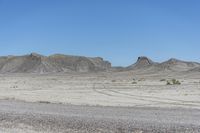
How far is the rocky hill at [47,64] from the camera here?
178 m

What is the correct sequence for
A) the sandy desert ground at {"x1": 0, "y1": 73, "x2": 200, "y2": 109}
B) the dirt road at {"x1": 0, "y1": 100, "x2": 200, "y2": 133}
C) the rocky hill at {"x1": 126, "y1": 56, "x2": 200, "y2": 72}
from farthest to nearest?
the rocky hill at {"x1": 126, "y1": 56, "x2": 200, "y2": 72}
the sandy desert ground at {"x1": 0, "y1": 73, "x2": 200, "y2": 109}
the dirt road at {"x1": 0, "y1": 100, "x2": 200, "y2": 133}

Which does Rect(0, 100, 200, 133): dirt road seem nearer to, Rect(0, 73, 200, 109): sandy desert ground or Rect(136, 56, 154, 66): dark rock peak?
Rect(0, 73, 200, 109): sandy desert ground

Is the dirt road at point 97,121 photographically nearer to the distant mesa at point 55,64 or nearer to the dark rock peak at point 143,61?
the distant mesa at point 55,64

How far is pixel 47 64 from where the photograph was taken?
180750 millimetres

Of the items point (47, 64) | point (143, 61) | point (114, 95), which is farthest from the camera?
point (143, 61)

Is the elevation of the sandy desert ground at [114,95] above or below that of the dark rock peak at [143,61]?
below

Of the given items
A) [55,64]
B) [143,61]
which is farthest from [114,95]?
[143,61]

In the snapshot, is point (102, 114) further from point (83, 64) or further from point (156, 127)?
point (83, 64)

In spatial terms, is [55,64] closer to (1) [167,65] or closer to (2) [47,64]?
(2) [47,64]

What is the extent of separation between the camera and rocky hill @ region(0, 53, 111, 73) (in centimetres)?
17800

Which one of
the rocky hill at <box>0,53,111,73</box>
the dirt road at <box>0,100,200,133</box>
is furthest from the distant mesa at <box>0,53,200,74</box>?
the dirt road at <box>0,100,200,133</box>

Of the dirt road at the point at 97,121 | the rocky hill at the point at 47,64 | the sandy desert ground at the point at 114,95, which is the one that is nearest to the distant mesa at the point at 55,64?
the rocky hill at the point at 47,64

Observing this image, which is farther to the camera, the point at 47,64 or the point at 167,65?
the point at 47,64

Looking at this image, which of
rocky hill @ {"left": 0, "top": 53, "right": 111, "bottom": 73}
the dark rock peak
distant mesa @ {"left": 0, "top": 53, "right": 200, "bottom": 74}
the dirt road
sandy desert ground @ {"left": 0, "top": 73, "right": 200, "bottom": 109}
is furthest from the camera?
the dark rock peak
